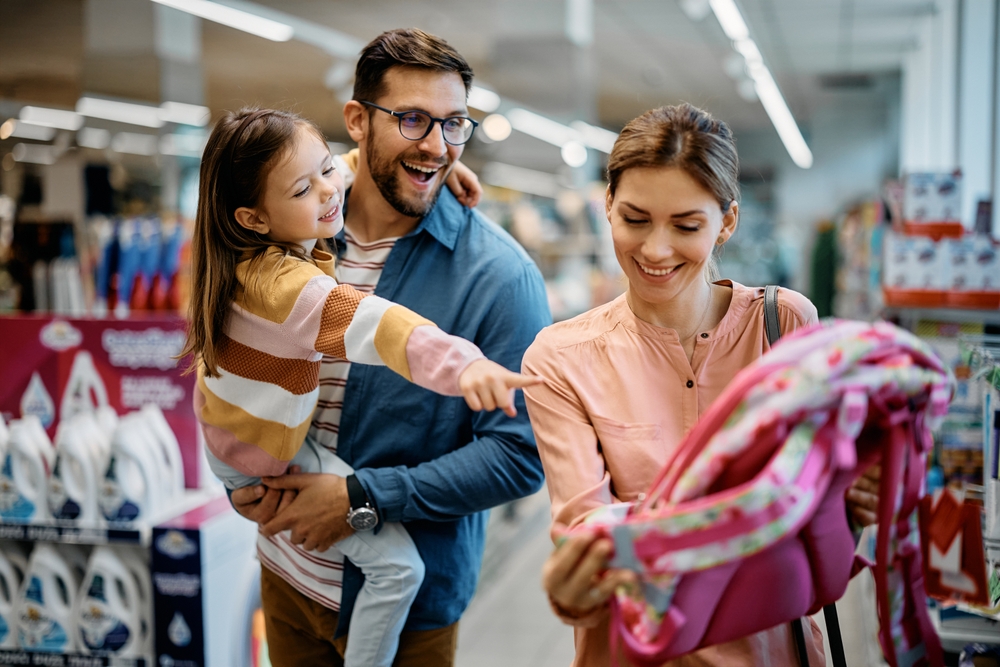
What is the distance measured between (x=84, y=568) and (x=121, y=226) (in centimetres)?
208

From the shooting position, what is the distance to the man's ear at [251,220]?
5.40ft

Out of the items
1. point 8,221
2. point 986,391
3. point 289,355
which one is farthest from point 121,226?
point 986,391

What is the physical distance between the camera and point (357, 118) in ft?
6.38

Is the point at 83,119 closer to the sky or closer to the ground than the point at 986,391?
closer to the sky

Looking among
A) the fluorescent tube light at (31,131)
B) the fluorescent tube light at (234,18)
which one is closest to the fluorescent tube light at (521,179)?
the fluorescent tube light at (234,18)

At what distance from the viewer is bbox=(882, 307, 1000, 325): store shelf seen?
353 cm

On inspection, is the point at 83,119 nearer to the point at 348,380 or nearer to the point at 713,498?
the point at 348,380

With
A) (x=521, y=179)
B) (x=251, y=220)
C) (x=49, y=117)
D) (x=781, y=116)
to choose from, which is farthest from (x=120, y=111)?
(x=781, y=116)

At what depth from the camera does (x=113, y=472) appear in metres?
2.88

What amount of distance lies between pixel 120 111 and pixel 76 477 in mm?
5197

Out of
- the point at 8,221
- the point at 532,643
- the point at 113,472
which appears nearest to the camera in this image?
the point at 113,472

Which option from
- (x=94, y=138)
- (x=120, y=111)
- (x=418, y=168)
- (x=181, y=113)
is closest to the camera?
(x=418, y=168)

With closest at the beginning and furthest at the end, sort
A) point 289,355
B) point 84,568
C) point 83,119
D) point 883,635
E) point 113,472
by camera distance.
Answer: point 883,635, point 289,355, point 113,472, point 84,568, point 83,119

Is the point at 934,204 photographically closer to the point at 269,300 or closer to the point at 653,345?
the point at 653,345
